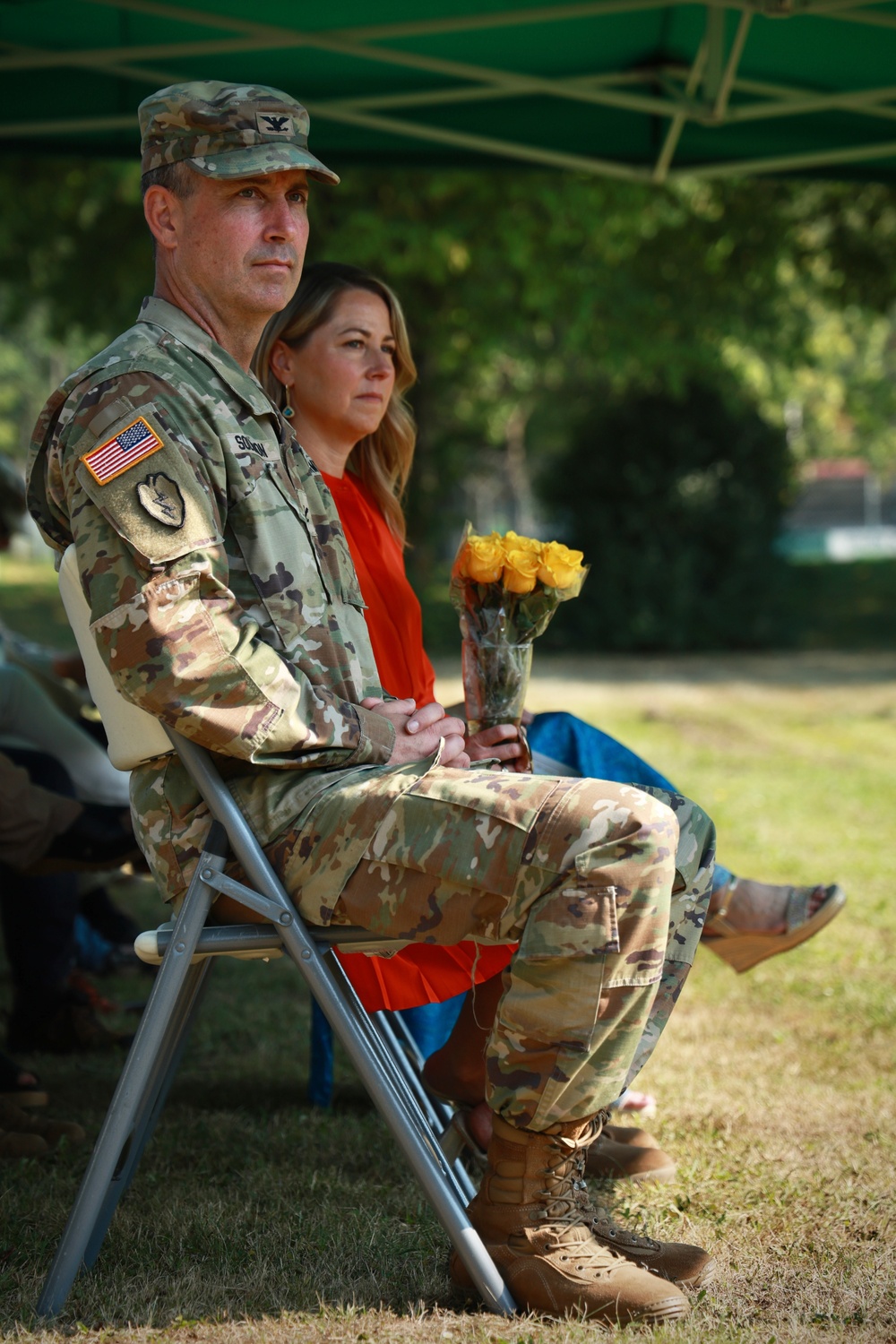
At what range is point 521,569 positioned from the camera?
10.0ft

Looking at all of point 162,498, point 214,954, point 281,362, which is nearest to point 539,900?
point 214,954

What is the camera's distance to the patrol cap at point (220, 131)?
8.19 feet

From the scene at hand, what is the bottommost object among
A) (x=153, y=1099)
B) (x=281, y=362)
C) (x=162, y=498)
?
(x=153, y=1099)

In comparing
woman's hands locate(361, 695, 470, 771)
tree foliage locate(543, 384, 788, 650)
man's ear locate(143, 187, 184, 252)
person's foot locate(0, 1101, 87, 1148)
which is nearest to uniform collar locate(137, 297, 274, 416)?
man's ear locate(143, 187, 184, 252)

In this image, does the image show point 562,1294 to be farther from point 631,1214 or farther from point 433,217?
point 433,217

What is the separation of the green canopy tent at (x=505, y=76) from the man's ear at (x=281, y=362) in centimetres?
142

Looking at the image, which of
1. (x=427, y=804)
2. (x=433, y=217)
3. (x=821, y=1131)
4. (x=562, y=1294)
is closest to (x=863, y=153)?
(x=821, y=1131)

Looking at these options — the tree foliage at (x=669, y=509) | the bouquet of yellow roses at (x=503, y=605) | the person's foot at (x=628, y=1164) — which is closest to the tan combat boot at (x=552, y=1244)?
the person's foot at (x=628, y=1164)

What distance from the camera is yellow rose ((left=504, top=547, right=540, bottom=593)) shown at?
3.06 m

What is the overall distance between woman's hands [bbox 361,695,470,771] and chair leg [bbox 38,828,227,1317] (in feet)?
1.20

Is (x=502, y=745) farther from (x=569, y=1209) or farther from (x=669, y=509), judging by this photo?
(x=669, y=509)

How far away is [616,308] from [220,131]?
12.9m

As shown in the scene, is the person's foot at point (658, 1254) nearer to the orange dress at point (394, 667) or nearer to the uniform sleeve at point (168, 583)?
the orange dress at point (394, 667)

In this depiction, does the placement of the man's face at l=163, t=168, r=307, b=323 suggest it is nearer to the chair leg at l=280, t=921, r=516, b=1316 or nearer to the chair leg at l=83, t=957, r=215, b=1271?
the chair leg at l=280, t=921, r=516, b=1316
